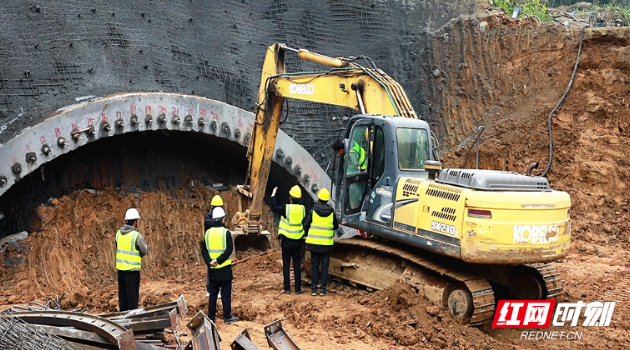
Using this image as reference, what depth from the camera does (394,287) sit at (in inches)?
328

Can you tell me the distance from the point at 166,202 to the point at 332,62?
4542mm

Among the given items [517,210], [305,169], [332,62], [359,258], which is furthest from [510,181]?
[305,169]

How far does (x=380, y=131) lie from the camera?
8852mm

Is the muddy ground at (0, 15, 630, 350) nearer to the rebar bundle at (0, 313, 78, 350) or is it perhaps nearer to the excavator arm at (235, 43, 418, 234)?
the excavator arm at (235, 43, 418, 234)

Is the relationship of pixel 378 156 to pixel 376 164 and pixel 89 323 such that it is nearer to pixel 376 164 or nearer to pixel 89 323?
pixel 376 164

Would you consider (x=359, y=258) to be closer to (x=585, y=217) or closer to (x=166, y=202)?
(x=166, y=202)


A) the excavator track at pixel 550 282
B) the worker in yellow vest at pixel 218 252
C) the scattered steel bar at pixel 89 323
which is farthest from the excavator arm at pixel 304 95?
the scattered steel bar at pixel 89 323

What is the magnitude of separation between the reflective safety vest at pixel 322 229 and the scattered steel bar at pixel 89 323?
3.71 m

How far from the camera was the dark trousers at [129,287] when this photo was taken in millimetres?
7832

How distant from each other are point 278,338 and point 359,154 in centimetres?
349

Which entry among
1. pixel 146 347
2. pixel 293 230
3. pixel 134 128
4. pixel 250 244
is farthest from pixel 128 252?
pixel 250 244

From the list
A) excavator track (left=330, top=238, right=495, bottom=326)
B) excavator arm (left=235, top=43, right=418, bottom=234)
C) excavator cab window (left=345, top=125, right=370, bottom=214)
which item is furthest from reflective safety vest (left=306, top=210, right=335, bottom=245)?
excavator arm (left=235, top=43, right=418, bottom=234)

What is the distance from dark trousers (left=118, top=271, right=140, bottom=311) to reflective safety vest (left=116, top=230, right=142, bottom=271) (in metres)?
0.09

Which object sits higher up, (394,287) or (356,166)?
(356,166)
